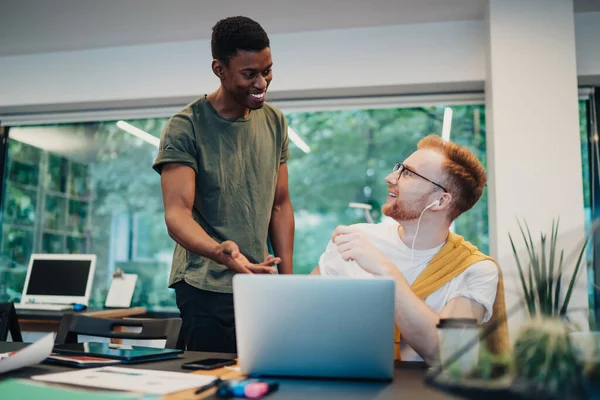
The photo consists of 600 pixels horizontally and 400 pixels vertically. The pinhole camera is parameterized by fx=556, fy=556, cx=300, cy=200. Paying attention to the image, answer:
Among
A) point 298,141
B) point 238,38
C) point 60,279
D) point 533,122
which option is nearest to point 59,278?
point 60,279

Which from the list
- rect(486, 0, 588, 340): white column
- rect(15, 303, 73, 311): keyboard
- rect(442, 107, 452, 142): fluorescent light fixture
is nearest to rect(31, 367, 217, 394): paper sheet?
rect(486, 0, 588, 340): white column

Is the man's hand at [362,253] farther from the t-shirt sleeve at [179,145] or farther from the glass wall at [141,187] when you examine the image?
the glass wall at [141,187]

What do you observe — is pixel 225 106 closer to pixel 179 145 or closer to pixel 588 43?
pixel 179 145

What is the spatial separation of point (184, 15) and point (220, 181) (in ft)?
7.40

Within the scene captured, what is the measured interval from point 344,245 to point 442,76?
2662 mm

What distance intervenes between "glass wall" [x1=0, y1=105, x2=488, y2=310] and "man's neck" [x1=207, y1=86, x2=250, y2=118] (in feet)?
7.21

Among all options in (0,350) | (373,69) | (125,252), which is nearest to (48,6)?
(125,252)

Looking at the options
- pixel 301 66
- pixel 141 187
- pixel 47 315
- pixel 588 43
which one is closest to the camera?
pixel 47 315

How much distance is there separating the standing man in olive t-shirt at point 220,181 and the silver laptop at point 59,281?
2388 mm

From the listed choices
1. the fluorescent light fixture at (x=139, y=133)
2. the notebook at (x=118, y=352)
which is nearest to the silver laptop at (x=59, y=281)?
the fluorescent light fixture at (x=139, y=133)

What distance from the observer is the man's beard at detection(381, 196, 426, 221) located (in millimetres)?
1692

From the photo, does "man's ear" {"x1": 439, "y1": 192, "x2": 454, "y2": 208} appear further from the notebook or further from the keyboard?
the keyboard

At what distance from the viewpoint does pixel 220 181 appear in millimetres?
1808

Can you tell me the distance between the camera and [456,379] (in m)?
0.58
